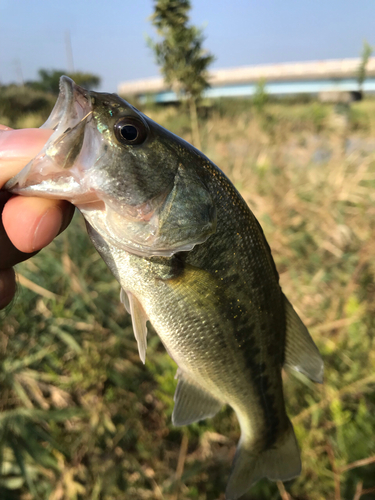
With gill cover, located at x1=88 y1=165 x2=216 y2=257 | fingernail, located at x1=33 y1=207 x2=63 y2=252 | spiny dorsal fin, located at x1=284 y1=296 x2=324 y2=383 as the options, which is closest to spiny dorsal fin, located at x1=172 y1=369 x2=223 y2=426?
spiny dorsal fin, located at x1=284 y1=296 x2=324 y2=383

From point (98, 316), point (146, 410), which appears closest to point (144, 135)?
point (98, 316)

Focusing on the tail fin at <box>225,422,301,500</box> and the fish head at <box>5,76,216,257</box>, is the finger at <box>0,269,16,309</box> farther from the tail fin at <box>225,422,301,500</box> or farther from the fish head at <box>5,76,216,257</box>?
the tail fin at <box>225,422,301,500</box>

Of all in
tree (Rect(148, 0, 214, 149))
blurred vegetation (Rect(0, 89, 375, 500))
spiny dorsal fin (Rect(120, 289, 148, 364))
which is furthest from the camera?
tree (Rect(148, 0, 214, 149))

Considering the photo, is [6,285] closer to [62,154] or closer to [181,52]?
[62,154]

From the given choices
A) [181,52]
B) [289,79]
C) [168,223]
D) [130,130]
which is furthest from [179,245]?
[289,79]

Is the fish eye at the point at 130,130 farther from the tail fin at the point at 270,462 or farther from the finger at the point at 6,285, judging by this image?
the tail fin at the point at 270,462

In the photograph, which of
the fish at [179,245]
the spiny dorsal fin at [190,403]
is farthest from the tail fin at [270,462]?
the spiny dorsal fin at [190,403]
